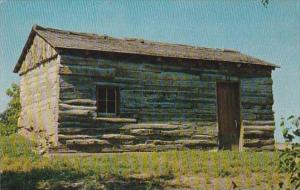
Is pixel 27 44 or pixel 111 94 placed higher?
pixel 27 44

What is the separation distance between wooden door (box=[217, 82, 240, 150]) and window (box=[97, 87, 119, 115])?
14.6 ft

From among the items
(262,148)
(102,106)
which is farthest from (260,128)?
(102,106)

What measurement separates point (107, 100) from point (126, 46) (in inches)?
96.1

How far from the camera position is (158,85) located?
15.1 meters

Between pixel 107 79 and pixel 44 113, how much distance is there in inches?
101

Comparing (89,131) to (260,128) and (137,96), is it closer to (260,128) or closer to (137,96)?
(137,96)

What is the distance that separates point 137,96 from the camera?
14.6m

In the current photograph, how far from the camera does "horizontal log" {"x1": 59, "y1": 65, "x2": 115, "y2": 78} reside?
1330cm

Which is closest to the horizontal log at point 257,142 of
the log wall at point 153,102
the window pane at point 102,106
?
the log wall at point 153,102

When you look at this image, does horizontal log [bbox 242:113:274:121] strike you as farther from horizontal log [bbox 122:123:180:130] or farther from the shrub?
the shrub

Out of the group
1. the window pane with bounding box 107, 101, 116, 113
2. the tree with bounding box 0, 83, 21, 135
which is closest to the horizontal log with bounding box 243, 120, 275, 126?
the window pane with bounding box 107, 101, 116, 113

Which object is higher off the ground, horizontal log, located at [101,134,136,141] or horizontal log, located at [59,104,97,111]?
horizontal log, located at [59,104,97,111]

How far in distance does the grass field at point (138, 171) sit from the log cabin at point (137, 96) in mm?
1097

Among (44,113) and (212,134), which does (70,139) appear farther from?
(212,134)
